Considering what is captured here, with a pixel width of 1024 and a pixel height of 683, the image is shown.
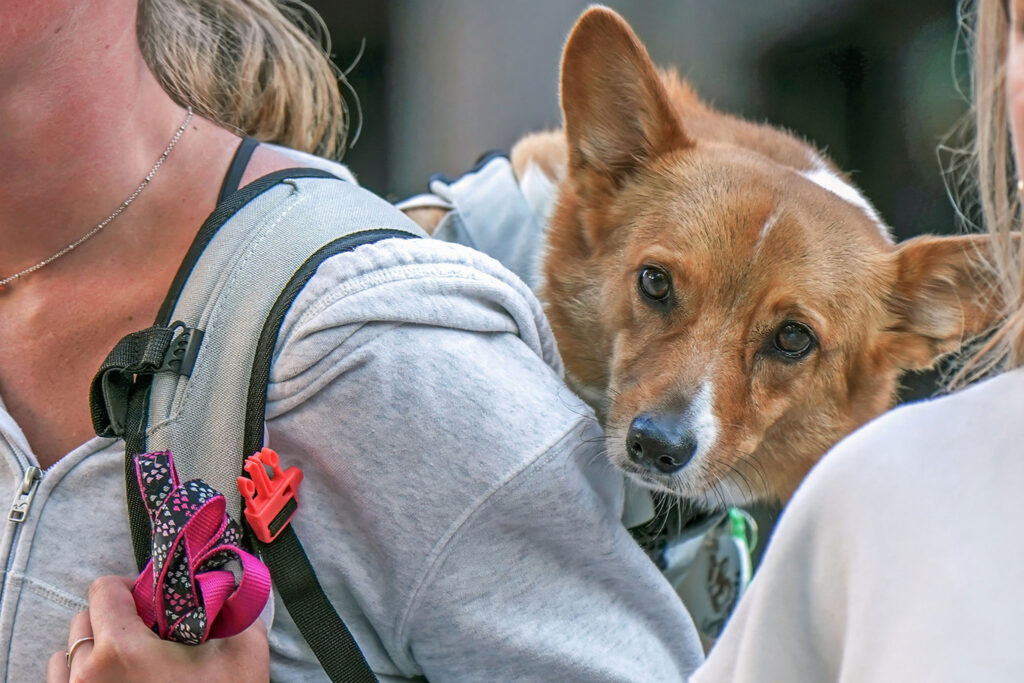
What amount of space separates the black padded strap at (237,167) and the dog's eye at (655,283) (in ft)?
2.42

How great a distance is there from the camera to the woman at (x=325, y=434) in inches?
48.9

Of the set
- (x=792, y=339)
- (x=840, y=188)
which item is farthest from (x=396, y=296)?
(x=840, y=188)

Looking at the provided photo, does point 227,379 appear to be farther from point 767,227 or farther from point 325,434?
point 767,227

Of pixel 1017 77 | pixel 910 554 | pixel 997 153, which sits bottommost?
pixel 910 554

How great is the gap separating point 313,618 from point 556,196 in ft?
3.77

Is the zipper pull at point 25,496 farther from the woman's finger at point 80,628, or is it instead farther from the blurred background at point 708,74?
the blurred background at point 708,74

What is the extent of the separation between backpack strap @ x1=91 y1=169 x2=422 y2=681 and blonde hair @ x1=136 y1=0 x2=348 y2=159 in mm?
479

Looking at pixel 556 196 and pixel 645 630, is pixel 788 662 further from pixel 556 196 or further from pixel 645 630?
pixel 556 196

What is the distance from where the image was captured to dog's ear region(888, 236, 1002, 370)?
1.90 meters

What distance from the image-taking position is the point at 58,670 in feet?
3.93

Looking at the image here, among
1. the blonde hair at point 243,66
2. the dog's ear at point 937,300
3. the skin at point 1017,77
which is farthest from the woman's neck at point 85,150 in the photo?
the dog's ear at point 937,300

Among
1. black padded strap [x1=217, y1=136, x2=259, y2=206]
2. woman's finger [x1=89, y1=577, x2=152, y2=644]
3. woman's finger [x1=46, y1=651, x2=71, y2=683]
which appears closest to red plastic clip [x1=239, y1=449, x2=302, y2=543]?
woman's finger [x1=89, y1=577, x2=152, y2=644]

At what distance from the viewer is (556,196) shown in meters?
2.16

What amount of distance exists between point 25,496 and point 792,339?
1259 mm
